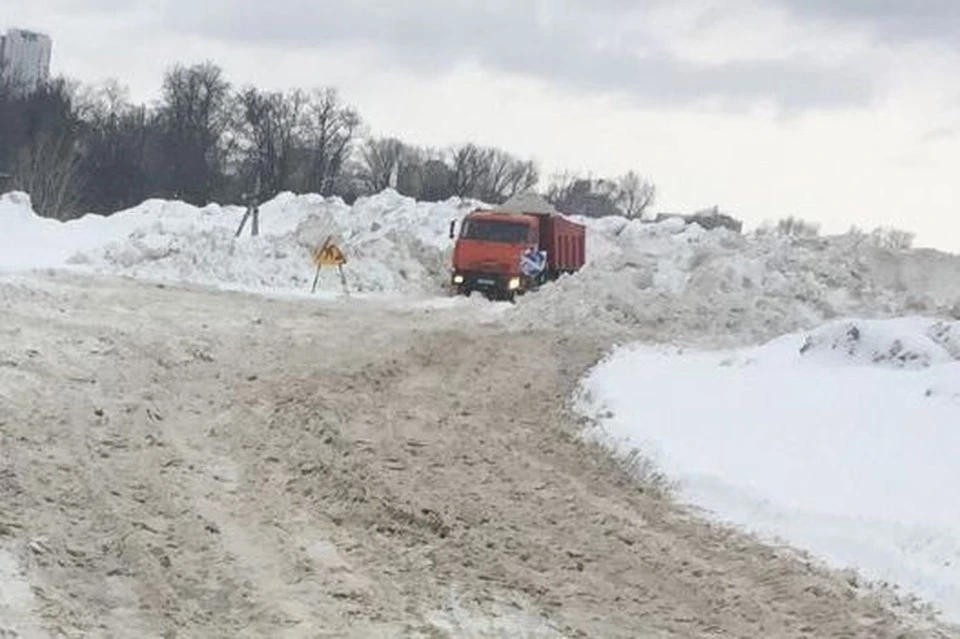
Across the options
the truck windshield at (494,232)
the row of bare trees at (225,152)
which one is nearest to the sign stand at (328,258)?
the truck windshield at (494,232)

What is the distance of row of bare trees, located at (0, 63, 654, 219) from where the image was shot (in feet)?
292

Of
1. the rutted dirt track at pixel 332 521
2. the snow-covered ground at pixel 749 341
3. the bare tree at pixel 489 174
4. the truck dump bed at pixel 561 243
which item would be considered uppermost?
the bare tree at pixel 489 174

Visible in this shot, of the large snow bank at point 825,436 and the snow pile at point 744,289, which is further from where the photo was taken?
the snow pile at point 744,289

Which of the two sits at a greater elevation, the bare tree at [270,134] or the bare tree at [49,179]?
the bare tree at [270,134]

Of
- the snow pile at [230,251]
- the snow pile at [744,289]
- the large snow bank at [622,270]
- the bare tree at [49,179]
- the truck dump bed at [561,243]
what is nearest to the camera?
the snow pile at [744,289]

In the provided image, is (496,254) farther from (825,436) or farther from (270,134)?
(270,134)

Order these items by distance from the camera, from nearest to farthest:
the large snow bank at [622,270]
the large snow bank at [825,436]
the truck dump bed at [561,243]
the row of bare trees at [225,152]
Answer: the large snow bank at [825,436]
the large snow bank at [622,270]
the truck dump bed at [561,243]
the row of bare trees at [225,152]

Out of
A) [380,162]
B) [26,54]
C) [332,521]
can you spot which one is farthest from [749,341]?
[26,54]

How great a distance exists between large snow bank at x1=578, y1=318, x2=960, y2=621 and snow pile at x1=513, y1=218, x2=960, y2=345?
5.02 meters

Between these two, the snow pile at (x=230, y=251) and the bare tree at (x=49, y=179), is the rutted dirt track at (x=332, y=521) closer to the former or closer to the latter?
the snow pile at (x=230, y=251)

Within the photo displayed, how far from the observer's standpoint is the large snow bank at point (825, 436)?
9375 millimetres

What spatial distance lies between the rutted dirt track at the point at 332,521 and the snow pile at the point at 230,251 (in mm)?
14722

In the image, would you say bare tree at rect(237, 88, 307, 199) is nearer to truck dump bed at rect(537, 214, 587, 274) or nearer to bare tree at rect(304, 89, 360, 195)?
bare tree at rect(304, 89, 360, 195)

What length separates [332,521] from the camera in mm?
8734
